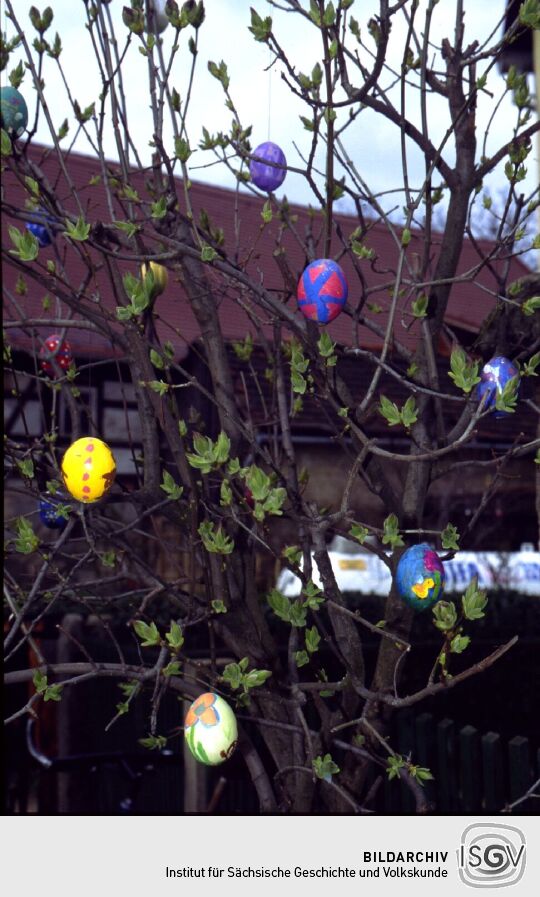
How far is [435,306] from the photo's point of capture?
2594 mm

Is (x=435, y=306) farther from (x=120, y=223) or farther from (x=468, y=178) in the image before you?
(x=120, y=223)

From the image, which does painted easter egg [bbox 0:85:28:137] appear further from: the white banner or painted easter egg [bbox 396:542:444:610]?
the white banner

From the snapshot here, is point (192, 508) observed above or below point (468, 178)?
below

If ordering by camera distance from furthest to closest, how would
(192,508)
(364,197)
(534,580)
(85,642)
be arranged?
(534,580), (85,642), (364,197), (192,508)

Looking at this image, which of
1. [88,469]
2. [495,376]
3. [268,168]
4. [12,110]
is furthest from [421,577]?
[12,110]

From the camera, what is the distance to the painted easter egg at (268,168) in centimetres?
269

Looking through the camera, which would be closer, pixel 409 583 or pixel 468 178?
pixel 409 583

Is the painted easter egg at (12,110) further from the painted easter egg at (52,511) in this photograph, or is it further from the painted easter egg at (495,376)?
the painted easter egg at (495,376)

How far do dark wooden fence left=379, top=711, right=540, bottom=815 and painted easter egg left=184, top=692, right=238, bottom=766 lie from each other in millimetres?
1543

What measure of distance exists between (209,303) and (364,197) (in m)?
0.52

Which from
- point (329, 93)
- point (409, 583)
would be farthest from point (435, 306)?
point (409, 583)

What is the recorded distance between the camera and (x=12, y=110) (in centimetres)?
258
